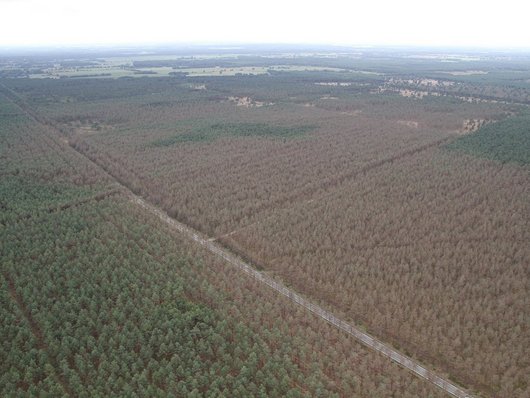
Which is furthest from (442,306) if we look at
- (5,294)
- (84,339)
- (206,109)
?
(206,109)

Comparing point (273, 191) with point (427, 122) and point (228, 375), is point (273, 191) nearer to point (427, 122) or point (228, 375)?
point (228, 375)

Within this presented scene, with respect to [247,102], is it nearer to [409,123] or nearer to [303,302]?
[409,123]

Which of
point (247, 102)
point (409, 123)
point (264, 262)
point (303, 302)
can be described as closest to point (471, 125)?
point (409, 123)

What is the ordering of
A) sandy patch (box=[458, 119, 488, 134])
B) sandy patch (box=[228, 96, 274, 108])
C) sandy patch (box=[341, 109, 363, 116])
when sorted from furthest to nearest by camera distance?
sandy patch (box=[228, 96, 274, 108]), sandy patch (box=[341, 109, 363, 116]), sandy patch (box=[458, 119, 488, 134])

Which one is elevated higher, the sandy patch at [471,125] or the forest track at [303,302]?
the sandy patch at [471,125]

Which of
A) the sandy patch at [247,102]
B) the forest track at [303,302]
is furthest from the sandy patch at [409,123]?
the forest track at [303,302]

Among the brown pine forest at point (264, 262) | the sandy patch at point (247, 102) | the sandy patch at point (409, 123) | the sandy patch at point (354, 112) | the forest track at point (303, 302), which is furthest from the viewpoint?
the sandy patch at point (247, 102)

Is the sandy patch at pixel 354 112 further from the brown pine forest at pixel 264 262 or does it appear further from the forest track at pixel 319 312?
the forest track at pixel 319 312

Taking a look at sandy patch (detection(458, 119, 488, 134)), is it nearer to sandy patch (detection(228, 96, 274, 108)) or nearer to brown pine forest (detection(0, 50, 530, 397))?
brown pine forest (detection(0, 50, 530, 397))

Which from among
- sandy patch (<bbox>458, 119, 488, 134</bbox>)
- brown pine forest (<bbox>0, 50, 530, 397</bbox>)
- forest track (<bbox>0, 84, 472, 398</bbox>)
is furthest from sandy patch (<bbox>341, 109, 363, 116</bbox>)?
forest track (<bbox>0, 84, 472, 398</bbox>)
